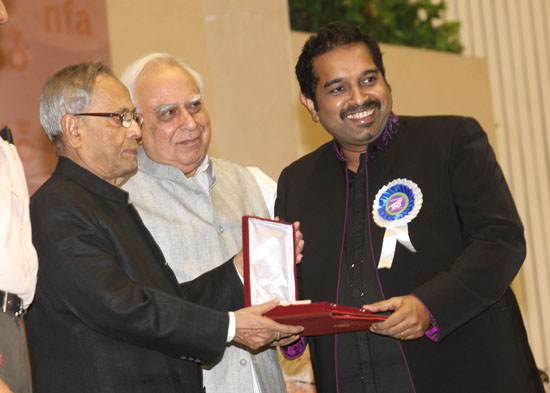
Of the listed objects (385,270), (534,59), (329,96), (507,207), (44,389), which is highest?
(534,59)

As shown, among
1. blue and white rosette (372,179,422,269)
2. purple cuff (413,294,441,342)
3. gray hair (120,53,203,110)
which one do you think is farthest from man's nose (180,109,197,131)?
purple cuff (413,294,441,342)

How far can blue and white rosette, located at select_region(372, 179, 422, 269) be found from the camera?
3.11 metres

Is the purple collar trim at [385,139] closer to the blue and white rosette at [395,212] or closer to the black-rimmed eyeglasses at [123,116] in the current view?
the blue and white rosette at [395,212]

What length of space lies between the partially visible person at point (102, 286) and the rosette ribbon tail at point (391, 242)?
46cm

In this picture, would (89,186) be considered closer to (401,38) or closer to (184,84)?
(184,84)

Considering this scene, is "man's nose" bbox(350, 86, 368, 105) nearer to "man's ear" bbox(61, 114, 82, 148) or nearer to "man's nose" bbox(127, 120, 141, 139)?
"man's nose" bbox(127, 120, 141, 139)

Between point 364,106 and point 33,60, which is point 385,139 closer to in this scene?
point 364,106

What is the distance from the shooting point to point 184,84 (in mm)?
3557

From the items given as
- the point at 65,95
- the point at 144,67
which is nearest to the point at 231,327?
the point at 65,95

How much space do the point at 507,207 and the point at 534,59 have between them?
17.7 feet

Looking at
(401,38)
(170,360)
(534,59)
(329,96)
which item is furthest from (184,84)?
(534,59)

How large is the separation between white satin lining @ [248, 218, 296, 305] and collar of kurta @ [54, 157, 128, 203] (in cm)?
53

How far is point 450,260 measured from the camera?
10.1 feet

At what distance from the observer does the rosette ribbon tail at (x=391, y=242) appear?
3098mm
